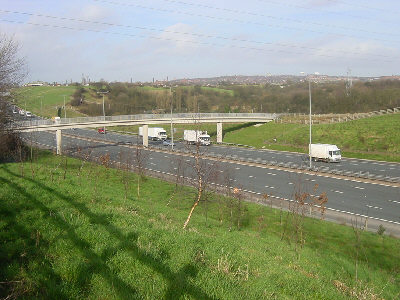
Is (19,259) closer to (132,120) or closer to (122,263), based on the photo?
(122,263)

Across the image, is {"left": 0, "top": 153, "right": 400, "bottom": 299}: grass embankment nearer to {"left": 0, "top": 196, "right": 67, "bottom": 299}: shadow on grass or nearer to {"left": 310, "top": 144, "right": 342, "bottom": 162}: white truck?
{"left": 0, "top": 196, "right": 67, "bottom": 299}: shadow on grass

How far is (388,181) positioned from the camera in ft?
104

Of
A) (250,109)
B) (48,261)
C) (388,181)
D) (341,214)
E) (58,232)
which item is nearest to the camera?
(48,261)

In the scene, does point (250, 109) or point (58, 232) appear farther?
point (250, 109)

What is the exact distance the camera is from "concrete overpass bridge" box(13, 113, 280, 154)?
163ft

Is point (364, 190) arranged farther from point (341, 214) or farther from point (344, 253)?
point (344, 253)

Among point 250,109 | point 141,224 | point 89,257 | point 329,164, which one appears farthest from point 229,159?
point 250,109

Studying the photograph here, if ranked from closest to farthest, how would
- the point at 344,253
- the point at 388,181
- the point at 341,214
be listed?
the point at 344,253
the point at 341,214
the point at 388,181

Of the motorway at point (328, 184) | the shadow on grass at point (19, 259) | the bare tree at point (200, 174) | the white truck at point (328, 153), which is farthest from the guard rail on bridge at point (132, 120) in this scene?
the shadow on grass at point (19, 259)

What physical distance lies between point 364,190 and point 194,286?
26.0m

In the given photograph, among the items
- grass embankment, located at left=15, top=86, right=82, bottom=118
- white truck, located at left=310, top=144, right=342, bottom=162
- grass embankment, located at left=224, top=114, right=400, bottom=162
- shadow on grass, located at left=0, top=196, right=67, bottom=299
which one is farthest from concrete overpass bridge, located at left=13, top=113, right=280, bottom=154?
grass embankment, located at left=15, top=86, right=82, bottom=118

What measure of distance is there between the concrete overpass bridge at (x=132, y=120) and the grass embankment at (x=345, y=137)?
3290 millimetres

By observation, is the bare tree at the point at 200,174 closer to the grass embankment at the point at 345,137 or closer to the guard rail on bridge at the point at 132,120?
the guard rail on bridge at the point at 132,120

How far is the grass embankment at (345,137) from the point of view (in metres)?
48.3
